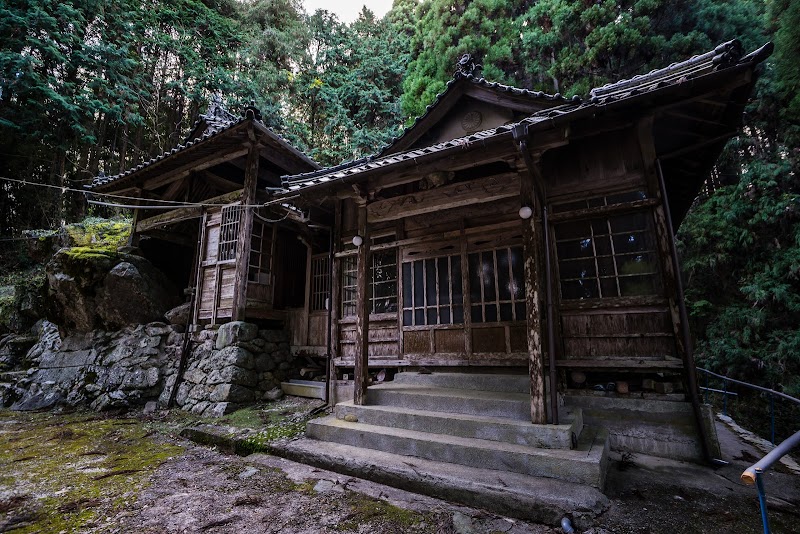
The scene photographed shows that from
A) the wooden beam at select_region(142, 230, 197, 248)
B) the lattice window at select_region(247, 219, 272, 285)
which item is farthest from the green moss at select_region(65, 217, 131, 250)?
the lattice window at select_region(247, 219, 272, 285)

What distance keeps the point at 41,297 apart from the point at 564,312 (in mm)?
16491

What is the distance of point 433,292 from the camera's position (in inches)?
293

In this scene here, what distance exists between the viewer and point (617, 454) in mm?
5129

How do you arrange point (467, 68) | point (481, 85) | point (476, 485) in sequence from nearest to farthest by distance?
point (476, 485) < point (481, 85) < point (467, 68)

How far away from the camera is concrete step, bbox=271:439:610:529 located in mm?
3406

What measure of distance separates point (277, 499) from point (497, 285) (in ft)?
15.6

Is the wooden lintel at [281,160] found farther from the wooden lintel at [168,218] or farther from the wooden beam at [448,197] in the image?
the wooden beam at [448,197]

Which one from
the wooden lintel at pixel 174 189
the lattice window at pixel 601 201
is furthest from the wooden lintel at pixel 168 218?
the lattice window at pixel 601 201

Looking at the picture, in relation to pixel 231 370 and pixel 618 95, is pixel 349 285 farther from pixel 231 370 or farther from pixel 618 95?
pixel 618 95

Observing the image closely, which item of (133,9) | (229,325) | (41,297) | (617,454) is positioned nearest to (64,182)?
(41,297)

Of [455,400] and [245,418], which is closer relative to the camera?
[455,400]

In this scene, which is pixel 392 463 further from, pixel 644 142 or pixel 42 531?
pixel 644 142

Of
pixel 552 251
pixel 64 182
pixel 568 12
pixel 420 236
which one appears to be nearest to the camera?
pixel 552 251

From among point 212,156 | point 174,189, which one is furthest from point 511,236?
point 174,189
